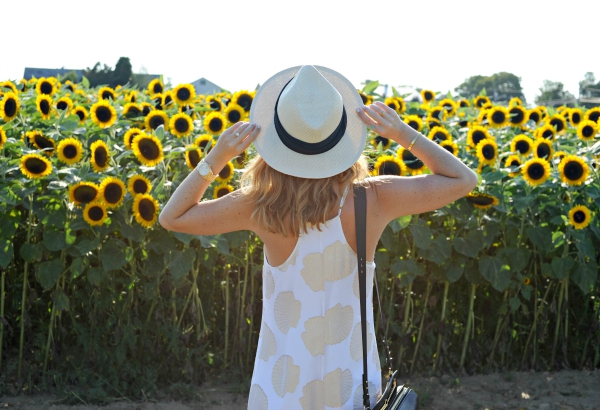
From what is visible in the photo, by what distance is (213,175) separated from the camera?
214cm

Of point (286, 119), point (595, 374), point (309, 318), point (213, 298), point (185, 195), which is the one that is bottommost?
point (595, 374)

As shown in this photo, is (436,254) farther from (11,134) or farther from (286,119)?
(11,134)

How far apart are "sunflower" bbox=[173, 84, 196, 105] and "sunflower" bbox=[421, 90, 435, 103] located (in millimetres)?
2743

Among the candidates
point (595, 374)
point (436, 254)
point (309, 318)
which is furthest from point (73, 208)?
point (595, 374)

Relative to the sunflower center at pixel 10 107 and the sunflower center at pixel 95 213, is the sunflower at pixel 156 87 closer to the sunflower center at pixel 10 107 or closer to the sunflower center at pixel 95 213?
the sunflower center at pixel 10 107

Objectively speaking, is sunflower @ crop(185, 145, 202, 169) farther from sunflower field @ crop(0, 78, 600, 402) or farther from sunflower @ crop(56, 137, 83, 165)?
sunflower @ crop(56, 137, 83, 165)

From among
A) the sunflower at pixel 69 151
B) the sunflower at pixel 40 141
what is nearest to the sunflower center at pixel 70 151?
the sunflower at pixel 69 151

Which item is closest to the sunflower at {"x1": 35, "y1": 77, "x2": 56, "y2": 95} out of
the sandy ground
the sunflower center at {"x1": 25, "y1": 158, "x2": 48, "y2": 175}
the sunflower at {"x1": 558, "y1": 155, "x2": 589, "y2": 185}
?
the sunflower center at {"x1": 25, "y1": 158, "x2": 48, "y2": 175}

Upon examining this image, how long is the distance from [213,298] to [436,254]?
4.51 feet

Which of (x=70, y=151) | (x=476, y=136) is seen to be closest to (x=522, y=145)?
(x=476, y=136)

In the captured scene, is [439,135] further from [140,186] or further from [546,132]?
[140,186]

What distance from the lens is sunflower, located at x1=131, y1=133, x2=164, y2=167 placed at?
13.8 ft

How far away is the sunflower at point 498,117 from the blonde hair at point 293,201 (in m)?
4.13

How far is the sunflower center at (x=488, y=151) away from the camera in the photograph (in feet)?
15.3
